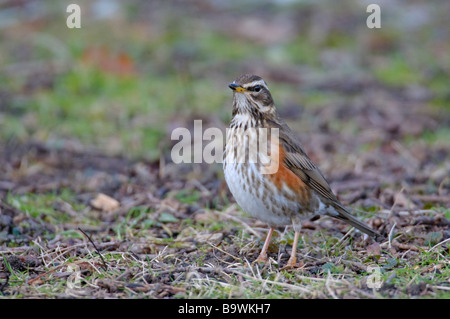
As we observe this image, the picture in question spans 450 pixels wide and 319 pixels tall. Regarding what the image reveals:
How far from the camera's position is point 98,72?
12.7 meters

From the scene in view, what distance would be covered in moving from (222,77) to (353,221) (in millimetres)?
7350

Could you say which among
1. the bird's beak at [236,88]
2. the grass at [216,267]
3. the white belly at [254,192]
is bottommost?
the grass at [216,267]

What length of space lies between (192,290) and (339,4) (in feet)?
48.9

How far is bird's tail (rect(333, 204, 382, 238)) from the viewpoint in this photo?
6.56 meters

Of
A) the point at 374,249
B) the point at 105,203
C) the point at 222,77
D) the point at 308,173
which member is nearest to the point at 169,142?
the point at 105,203

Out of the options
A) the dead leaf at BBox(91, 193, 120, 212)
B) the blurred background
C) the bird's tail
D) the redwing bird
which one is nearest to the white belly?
the redwing bird

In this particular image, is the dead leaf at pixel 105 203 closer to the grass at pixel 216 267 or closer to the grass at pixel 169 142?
the grass at pixel 169 142

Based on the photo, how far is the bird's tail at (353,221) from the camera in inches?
258

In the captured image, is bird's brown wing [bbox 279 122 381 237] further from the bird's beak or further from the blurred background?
the blurred background

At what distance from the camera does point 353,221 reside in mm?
6574

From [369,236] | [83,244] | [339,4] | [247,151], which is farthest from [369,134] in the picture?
[339,4]

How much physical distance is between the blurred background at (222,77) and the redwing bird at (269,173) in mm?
2135

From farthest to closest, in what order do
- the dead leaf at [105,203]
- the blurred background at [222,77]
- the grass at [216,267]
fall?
the blurred background at [222,77] < the dead leaf at [105,203] < the grass at [216,267]

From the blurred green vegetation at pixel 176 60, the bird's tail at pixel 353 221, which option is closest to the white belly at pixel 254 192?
the bird's tail at pixel 353 221
